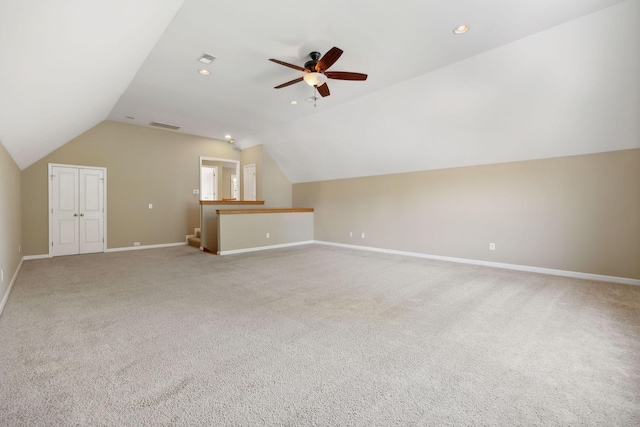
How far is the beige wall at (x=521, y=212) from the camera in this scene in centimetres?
384

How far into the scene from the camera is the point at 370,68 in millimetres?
3848

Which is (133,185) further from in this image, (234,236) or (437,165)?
(437,165)

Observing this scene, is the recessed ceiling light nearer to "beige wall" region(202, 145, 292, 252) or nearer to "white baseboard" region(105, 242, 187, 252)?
"beige wall" region(202, 145, 292, 252)

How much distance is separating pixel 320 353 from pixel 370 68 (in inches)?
146

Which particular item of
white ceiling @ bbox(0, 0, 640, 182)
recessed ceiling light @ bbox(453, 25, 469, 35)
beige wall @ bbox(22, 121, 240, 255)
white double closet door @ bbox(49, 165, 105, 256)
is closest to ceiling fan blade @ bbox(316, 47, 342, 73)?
white ceiling @ bbox(0, 0, 640, 182)

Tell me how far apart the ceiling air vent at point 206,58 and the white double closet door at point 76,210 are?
4.46m

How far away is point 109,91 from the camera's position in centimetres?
404

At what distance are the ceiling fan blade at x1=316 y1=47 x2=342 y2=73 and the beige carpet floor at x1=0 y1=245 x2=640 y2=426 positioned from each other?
2.77 meters

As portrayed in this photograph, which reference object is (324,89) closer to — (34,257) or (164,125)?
(164,125)

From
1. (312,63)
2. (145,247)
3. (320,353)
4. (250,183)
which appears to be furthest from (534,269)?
(145,247)

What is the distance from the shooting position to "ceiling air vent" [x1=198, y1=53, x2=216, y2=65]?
3.52m

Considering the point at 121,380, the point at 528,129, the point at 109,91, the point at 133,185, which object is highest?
the point at 109,91

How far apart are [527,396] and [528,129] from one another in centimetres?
409

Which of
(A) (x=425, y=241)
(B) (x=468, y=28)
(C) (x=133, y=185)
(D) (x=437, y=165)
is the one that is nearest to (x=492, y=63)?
(B) (x=468, y=28)
